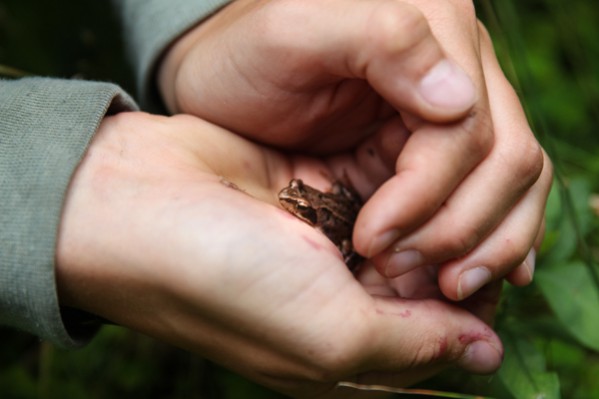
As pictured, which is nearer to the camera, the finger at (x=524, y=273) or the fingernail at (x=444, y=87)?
the fingernail at (x=444, y=87)

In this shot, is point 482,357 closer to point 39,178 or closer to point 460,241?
point 460,241

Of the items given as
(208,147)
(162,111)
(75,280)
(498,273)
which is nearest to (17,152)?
(75,280)

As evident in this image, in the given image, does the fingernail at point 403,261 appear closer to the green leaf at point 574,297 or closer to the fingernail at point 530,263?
the fingernail at point 530,263

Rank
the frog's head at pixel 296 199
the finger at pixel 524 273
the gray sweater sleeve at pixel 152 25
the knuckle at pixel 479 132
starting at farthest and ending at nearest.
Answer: the gray sweater sleeve at pixel 152 25
the frog's head at pixel 296 199
the finger at pixel 524 273
the knuckle at pixel 479 132

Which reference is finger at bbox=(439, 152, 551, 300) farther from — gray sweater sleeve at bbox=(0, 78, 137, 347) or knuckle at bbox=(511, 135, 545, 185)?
gray sweater sleeve at bbox=(0, 78, 137, 347)

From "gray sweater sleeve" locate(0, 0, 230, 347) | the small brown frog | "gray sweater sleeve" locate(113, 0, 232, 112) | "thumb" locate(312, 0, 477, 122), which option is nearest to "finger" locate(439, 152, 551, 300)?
"thumb" locate(312, 0, 477, 122)

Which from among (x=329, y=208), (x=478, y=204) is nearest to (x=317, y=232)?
(x=478, y=204)

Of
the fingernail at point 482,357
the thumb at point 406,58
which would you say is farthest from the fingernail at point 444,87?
the fingernail at point 482,357
